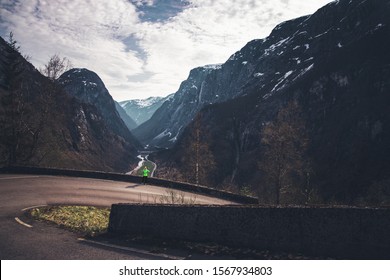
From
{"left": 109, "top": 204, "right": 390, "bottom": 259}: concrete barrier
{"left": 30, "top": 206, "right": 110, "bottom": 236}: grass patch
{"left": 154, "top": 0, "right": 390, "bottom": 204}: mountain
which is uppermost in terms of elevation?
{"left": 154, "top": 0, "right": 390, "bottom": 204}: mountain

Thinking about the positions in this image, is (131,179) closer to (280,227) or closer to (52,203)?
(52,203)

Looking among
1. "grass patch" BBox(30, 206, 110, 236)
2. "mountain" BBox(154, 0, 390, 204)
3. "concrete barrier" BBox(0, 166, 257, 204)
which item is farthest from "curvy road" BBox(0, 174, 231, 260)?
"mountain" BBox(154, 0, 390, 204)

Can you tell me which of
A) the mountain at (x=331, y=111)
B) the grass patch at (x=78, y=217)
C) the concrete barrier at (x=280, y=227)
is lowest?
the grass patch at (x=78, y=217)

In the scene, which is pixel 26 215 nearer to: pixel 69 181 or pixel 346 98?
pixel 69 181

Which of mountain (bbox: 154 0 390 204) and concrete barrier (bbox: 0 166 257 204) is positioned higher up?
mountain (bbox: 154 0 390 204)

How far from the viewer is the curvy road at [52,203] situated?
7.63 meters

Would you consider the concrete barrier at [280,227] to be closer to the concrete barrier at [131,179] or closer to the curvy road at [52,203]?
the curvy road at [52,203]

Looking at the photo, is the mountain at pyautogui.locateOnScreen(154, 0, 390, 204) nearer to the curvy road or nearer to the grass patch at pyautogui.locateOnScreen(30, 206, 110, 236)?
the curvy road

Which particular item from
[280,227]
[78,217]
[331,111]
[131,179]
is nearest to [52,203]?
[78,217]

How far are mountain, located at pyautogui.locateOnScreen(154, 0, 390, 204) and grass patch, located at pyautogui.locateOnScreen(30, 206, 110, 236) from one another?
89.3ft

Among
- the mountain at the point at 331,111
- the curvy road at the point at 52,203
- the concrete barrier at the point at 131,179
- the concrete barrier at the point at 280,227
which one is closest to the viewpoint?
the concrete barrier at the point at 280,227

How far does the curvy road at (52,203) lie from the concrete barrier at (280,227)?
1.36m

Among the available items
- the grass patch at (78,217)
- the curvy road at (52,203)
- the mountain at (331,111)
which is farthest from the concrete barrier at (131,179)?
the mountain at (331,111)

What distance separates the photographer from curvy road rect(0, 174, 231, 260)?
7.63m
